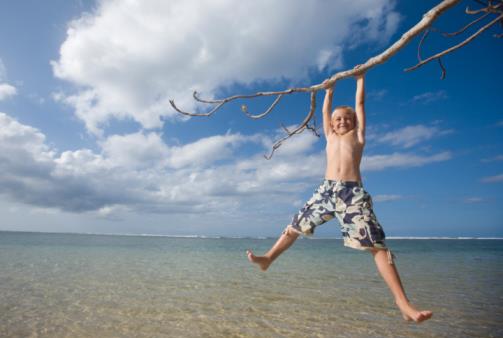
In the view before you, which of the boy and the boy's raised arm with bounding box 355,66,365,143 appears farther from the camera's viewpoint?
the boy's raised arm with bounding box 355,66,365,143

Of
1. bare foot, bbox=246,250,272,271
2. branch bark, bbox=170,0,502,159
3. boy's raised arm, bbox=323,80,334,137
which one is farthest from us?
boy's raised arm, bbox=323,80,334,137

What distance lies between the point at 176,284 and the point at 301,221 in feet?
25.2

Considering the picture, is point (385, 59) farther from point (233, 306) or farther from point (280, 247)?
point (233, 306)

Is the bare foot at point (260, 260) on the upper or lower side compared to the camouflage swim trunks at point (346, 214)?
lower

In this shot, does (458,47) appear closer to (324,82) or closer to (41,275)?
(324,82)

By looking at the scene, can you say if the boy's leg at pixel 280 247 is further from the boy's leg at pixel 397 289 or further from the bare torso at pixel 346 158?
the boy's leg at pixel 397 289

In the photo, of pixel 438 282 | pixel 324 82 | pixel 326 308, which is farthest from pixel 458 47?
pixel 438 282

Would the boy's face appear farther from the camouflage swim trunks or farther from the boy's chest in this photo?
the camouflage swim trunks

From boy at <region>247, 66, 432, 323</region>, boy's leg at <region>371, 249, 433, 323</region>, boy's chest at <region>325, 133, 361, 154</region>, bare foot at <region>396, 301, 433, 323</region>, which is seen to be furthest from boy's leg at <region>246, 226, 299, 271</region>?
bare foot at <region>396, 301, 433, 323</region>

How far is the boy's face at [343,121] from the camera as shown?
3100mm

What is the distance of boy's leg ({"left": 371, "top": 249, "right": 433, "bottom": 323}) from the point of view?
244 centimetres

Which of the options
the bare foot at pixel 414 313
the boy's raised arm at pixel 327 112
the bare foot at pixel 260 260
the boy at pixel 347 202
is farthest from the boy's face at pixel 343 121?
the bare foot at pixel 414 313

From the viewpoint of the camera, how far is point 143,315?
20.5ft

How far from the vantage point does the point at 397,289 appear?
2.54 metres
